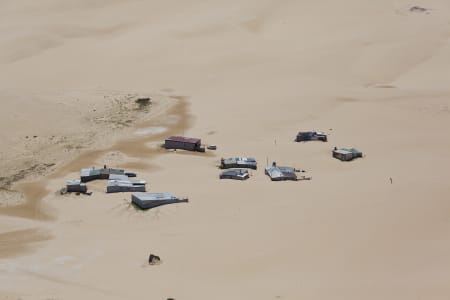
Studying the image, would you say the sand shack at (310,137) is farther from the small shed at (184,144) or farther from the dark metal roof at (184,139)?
the dark metal roof at (184,139)

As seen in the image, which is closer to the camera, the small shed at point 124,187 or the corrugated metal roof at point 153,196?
the corrugated metal roof at point 153,196

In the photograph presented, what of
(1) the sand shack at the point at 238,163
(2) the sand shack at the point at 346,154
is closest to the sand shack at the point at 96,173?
(1) the sand shack at the point at 238,163

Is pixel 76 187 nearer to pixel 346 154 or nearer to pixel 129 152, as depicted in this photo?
pixel 129 152

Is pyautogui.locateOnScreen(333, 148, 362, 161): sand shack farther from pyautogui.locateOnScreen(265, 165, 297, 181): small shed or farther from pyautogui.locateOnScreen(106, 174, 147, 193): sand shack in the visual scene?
pyautogui.locateOnScreen(106, 174, 147, 193): sand shack

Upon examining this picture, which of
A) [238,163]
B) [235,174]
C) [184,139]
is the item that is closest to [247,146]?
[184,139]

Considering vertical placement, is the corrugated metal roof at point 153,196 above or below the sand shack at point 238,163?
below

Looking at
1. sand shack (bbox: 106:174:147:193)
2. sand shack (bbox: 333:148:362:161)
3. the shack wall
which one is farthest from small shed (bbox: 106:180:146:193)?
sand shack (bbox: 333:148:362:161)

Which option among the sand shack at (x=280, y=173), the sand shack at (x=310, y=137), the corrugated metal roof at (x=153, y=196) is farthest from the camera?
the sand shack at (x=310, y=137)
